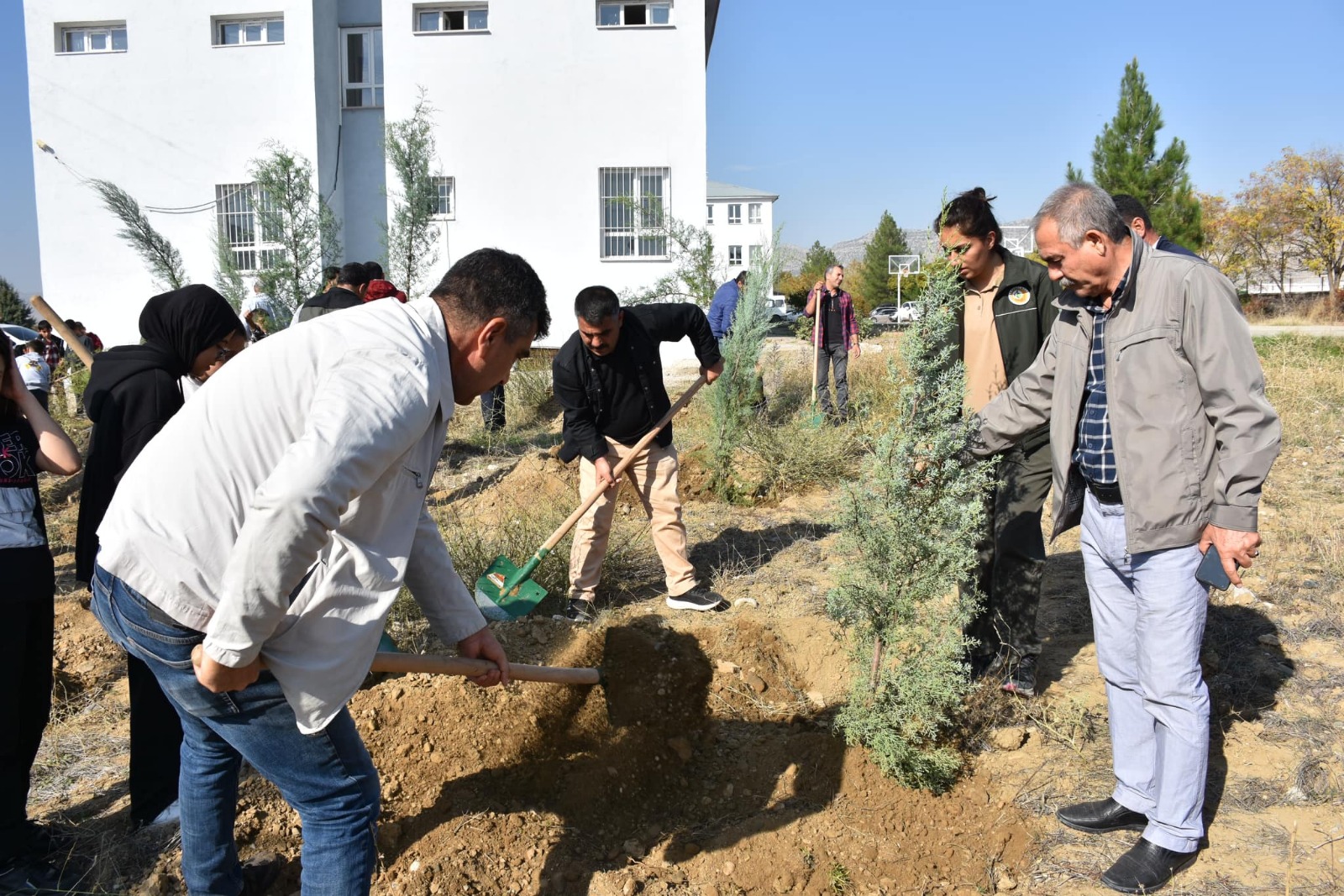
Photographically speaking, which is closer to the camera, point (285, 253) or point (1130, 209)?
point (1130, 209)

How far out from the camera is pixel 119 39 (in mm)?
16406

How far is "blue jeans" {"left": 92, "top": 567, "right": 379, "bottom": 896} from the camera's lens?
196 cm

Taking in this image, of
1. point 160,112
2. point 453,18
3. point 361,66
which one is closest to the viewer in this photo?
point 453,18

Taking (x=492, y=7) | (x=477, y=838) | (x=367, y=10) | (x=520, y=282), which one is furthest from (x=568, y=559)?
(x=367, y=10)

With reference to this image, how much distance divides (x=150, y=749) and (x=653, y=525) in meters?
2.69

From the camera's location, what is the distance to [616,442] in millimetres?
5121

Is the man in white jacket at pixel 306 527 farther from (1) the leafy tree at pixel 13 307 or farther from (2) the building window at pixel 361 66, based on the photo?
(1) the leafy tree at pixel 13 307

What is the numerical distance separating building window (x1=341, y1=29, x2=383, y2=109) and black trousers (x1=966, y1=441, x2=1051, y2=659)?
1615 cm

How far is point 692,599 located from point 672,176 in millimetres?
11221

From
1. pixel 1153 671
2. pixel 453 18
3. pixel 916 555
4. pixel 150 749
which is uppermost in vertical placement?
pixel 453 18

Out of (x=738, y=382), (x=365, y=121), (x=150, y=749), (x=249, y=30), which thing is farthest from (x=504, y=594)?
(x=249, y=30)

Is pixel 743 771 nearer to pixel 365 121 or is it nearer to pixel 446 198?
pixel 446 198

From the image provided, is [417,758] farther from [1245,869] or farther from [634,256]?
[634,256]

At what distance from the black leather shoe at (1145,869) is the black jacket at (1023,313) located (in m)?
1.53
